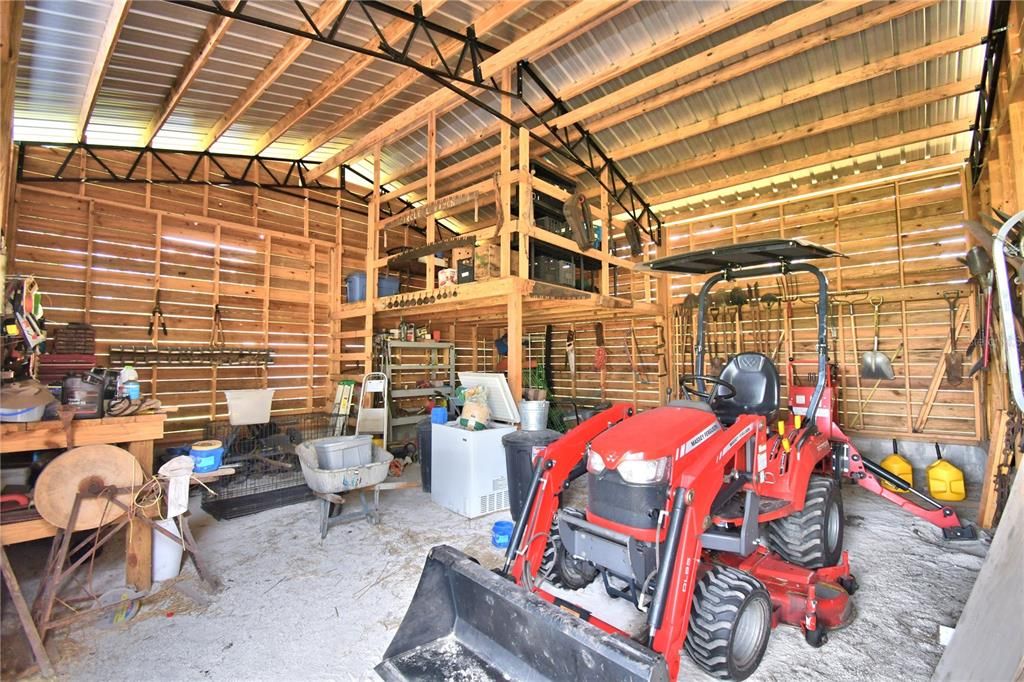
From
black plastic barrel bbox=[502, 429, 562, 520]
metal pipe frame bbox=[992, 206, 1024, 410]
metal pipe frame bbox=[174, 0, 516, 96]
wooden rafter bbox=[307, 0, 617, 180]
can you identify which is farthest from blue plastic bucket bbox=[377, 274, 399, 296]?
metal pipe frame bbox=[992, 206, 1024, 410]

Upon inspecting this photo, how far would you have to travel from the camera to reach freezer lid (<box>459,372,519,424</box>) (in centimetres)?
495

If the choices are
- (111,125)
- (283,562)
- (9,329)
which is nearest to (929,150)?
(283,562)

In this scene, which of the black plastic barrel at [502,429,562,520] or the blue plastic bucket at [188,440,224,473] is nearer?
the blue plastic bucket at [188,440,224,473]

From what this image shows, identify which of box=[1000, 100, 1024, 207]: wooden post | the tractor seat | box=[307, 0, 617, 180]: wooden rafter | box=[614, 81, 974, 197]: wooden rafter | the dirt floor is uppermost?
box=[307, 0, 617, 180]: wooden rafter

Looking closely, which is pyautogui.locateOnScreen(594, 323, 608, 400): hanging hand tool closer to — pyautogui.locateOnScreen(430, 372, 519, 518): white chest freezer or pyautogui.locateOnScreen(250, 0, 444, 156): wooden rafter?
pyautogui.locateOnScreen(430, 372, 519, 518): white chest freezer


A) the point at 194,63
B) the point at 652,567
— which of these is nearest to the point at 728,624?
the point at 652,567

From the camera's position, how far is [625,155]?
6453 millimetres

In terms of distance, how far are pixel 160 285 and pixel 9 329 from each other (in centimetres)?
386

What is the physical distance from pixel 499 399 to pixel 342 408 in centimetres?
273

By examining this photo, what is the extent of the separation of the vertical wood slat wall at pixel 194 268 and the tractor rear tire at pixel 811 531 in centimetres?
725

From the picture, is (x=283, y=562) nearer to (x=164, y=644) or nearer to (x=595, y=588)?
(x=164, y=644)

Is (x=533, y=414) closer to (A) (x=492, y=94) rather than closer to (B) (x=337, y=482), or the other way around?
(B) (x=337, y=482)

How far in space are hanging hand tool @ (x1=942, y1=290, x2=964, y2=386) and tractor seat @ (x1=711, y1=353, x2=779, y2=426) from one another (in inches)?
166

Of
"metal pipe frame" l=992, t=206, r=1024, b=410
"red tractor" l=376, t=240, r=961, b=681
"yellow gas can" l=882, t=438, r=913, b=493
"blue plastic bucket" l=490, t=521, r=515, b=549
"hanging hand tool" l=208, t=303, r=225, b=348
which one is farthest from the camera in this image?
"hanging hand tool" l=208, t=303, r=225, b=348
